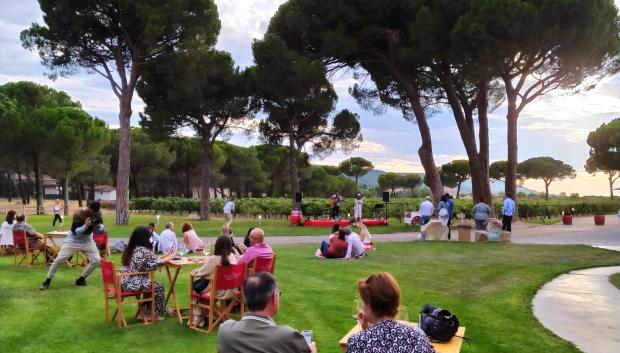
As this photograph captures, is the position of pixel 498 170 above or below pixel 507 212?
above

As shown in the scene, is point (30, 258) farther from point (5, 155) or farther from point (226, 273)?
point (5, 155)

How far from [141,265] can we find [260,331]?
3.87m

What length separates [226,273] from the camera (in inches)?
240

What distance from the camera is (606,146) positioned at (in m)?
50.4

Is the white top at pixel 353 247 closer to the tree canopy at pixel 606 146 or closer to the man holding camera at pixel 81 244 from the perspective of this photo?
the man holding camera at pixel 81 244

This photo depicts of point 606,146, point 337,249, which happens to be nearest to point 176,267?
point 337,249

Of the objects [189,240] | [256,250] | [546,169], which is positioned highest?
[546,169]

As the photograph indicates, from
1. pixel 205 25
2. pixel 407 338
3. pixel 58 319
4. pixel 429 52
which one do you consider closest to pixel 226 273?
pixel 58 319

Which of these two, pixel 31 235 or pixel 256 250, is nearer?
pixel 256 250

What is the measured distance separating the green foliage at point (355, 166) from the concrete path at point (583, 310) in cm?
6416

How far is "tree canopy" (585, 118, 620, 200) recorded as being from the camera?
160 feet

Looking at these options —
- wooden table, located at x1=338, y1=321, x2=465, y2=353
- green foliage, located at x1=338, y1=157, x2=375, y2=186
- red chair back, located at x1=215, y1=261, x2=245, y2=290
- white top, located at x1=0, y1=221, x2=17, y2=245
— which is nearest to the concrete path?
wooden table, located at x1=338, y1=321, x2=465, y2=353

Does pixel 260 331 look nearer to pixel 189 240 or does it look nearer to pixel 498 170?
pixel 189 240

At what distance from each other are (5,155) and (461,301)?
123 ft
